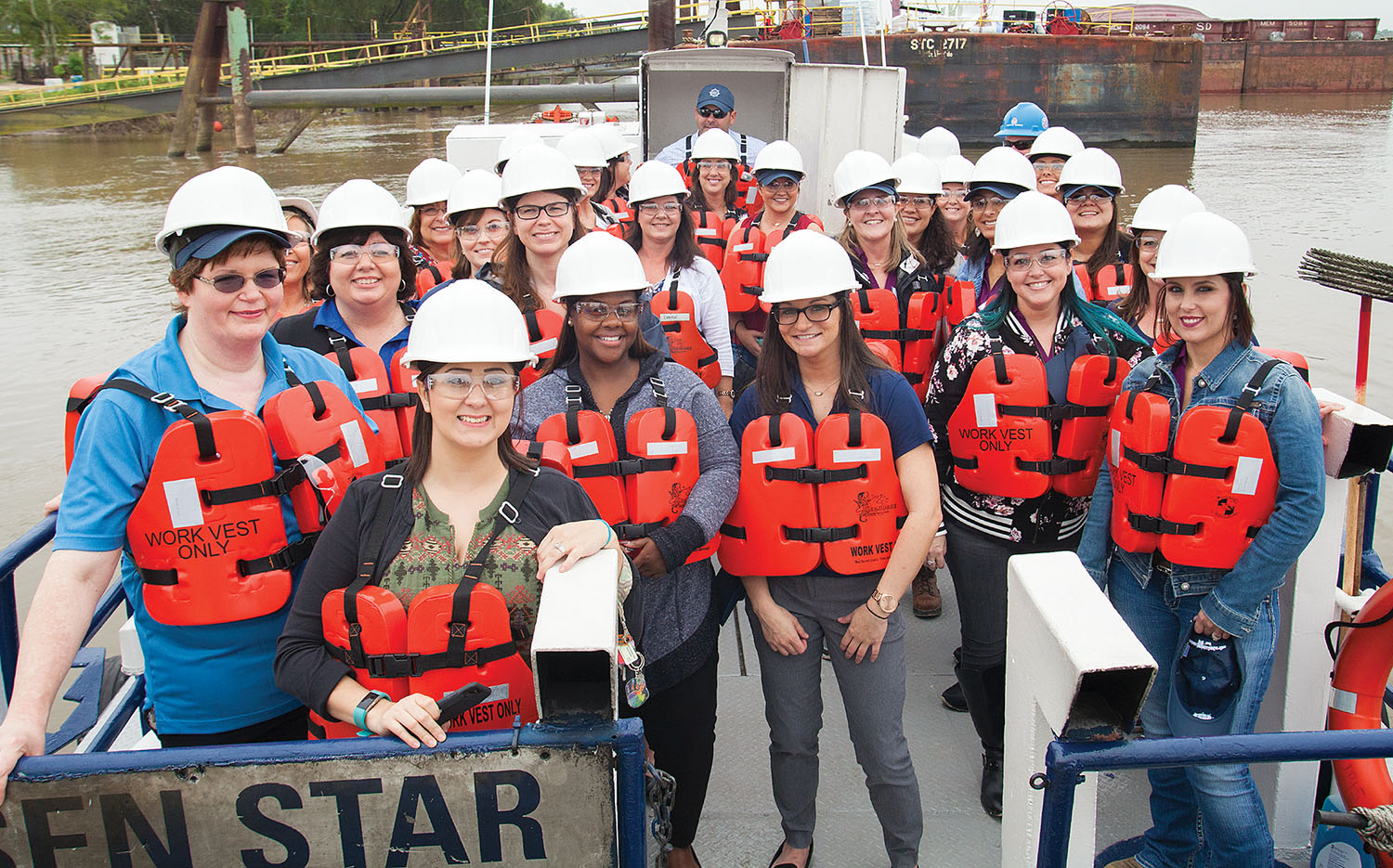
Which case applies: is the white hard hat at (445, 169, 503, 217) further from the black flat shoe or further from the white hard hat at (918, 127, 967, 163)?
the white hard hat at (918, 127, 967, 163)

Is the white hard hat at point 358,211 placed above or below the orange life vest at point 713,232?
above

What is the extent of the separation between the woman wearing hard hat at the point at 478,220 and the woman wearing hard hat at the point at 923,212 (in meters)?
1.89

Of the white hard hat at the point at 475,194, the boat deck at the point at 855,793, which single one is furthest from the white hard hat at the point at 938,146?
the boat deck at the point at 855,793

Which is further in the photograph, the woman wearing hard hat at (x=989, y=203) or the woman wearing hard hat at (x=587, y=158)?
the woman wearing hard hat at (x=587, y=158)

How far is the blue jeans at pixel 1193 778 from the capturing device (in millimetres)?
2396

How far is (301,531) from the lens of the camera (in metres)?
2.30

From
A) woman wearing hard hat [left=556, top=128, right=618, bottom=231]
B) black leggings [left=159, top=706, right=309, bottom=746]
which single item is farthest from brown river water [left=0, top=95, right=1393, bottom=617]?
black leggings [left=159, top=706, right=309, bottom=746]

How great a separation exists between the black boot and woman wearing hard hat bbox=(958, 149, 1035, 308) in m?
1.74

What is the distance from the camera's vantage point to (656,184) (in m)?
4.20

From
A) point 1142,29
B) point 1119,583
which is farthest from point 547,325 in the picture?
point 1142,29

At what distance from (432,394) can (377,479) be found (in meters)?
0.21

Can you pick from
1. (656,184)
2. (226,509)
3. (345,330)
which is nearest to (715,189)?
(656,184)

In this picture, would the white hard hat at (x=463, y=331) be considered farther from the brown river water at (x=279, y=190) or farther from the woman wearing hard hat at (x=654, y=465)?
the brown river water at (x=279, y=190)

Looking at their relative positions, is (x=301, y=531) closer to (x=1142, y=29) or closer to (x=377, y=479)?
(x=377, y=479)
